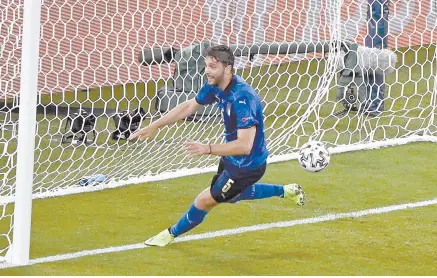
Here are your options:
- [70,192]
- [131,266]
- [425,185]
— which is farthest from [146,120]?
[131,266]

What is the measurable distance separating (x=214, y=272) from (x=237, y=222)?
1.31 m

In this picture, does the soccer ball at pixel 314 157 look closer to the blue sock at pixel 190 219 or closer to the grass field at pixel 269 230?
the grass field at pixel 269 230

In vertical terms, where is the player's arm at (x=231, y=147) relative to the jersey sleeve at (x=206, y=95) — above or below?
below

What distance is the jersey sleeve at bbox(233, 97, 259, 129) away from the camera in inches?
260

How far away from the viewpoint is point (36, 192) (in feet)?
28.4

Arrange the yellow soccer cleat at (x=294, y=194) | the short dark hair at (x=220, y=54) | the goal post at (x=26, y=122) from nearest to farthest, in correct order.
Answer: the goal post at (x=26, y=122), the short dark hair at (x=220, y=54), the yellow soccer cleat at (x=294, y=194)

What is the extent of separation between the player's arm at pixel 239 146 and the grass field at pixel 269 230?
716 mm

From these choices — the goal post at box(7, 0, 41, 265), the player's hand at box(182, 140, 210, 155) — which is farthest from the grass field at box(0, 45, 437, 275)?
the player's hand at box(182, 140, 210, 155)

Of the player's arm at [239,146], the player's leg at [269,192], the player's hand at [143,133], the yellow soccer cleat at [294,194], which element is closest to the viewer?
the player's arm at [239,146]

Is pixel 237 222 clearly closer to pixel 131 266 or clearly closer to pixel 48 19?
pixel 131 266

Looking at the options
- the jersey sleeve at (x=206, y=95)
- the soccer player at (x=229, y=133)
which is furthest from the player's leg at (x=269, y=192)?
the jersey sleeve at (x=206, y=95)

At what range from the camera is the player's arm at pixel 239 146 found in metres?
6.25

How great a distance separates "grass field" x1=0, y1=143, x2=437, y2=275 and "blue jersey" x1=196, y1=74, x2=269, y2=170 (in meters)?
0.59

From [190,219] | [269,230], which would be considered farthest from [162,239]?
[269,230]
